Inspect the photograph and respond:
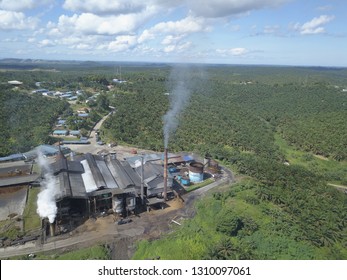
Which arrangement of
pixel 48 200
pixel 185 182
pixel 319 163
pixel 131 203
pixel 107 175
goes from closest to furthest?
pixel 48 200 → pixel 131 203 → pixel 107 175 → pixel 185 182 → pixel 319 163

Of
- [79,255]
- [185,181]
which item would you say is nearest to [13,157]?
[79,255]

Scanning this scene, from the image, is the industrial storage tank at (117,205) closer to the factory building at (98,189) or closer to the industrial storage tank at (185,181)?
the factory building at (98,189)

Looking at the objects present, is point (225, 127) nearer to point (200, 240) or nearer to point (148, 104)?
point (148, 104)

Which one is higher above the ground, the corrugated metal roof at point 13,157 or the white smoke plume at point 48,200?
the white smoke plume at point 48,200

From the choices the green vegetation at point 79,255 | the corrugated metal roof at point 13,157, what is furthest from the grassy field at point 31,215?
the corrugated metal roof at point 13,157

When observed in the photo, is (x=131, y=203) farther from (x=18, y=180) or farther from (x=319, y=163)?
(x=319, y=163)

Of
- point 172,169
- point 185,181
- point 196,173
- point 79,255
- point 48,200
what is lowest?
point 79,255

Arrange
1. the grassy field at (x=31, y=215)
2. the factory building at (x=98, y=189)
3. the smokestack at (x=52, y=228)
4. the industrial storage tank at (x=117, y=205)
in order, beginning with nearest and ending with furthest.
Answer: the smokestack at (x=52, y=228) < the grassy field at (x=31, y=215) < the factory building at (x=98, y=189) < the industrial storage tank at (x=117, y=205)

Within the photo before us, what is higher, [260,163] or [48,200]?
[48,200]
